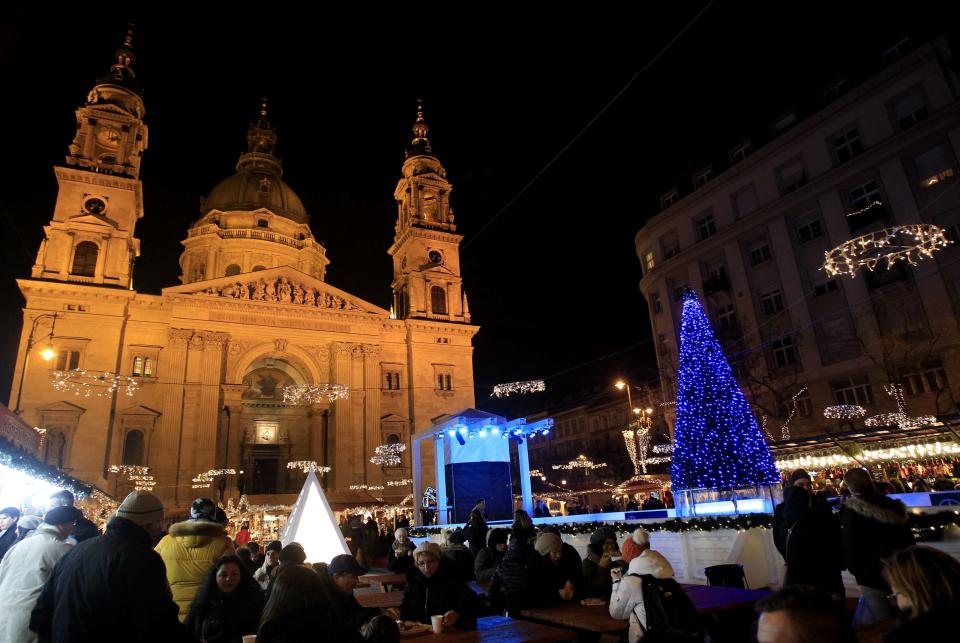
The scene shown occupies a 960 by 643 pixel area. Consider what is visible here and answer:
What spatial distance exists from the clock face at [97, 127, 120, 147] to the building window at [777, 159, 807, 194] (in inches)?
1492

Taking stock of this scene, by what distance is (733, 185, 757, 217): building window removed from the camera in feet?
99.1

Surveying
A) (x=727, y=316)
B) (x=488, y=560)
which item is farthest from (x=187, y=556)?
(x=727, y=316)

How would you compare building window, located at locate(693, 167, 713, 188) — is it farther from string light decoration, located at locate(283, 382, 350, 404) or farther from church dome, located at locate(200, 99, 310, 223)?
church dome, located at locate(200, 99, 310, 223)

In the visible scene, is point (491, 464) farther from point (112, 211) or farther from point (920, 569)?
point (112, 211)

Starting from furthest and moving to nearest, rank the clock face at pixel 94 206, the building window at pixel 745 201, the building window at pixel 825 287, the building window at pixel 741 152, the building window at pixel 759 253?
1. the clock face at pixel 94 206
2. the building window at pixel 741 152
3. the building window at pixel 745 201
4. the building window at pixel 759 253
5. the building window at pixel 825 287

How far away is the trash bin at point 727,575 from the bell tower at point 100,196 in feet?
114

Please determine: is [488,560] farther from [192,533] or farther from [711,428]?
[711,428]

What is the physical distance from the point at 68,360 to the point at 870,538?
3550 centimetres

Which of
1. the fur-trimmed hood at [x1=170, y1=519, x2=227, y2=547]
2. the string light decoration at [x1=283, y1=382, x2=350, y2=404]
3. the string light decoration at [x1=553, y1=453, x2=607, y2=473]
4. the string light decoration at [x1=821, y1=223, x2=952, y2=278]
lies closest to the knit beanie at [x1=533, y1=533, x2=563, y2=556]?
the fur-trimmed hood at [x1=170, y1=519, x2=227, y2=547]

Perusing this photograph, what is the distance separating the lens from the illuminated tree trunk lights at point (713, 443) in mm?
12914

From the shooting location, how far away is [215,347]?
112 feet

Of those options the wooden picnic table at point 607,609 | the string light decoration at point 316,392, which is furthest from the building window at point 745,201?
the wooden picnic table at point 607,609

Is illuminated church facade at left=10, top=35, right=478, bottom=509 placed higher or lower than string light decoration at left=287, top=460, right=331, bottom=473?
higher

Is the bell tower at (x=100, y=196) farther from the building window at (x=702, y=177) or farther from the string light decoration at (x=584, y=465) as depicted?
the string light decoration at (x=584, y=465)
